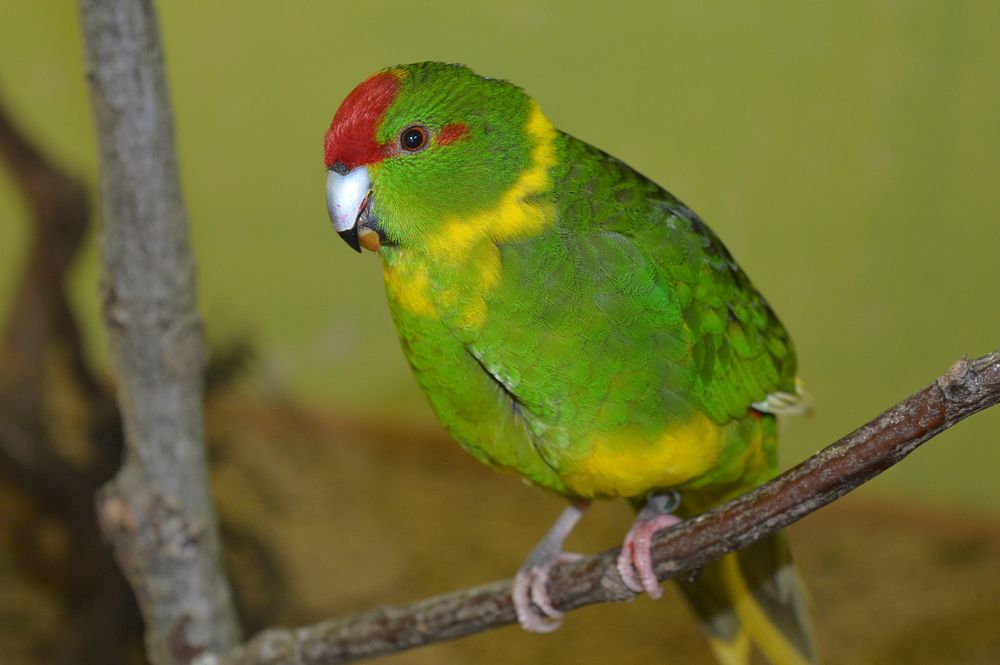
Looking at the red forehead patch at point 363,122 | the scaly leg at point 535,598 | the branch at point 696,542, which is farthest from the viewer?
A: the scaly leg at point 535,598

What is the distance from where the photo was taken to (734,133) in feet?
8.16

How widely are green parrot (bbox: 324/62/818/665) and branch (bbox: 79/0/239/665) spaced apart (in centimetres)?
47

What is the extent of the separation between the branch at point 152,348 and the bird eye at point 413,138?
526 mm

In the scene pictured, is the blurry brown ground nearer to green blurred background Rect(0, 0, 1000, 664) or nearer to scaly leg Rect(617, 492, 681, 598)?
green blurred background Rect(0, 0, 1000, 664)

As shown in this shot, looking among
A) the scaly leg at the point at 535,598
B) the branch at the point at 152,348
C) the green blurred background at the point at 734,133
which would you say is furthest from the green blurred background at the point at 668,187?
the scaly leg at the point at 535,598

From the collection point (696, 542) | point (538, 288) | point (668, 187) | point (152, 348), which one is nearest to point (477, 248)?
point (538, 288)

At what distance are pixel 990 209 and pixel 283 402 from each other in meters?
1.97

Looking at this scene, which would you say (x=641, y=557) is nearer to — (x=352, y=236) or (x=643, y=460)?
(x=643, y=460)

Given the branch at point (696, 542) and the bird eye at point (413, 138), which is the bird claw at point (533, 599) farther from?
the bird eye at point (413, 138)

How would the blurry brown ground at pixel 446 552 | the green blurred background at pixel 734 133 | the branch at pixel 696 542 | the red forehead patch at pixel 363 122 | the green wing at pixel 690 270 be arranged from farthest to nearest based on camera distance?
1. the blurry brown ground at pixel 446 552
2. the green blurred background at pixel 734 133
3. the green wing at pixel 690 270
4. the red forehead patch at pixel 363 122
5. the branch at pixel 696 542

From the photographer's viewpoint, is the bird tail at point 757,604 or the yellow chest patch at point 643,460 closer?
the yellow chest patch at point 643,460

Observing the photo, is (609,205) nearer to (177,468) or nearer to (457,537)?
(177,468)

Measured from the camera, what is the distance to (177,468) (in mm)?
1691

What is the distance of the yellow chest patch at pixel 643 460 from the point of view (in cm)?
124
